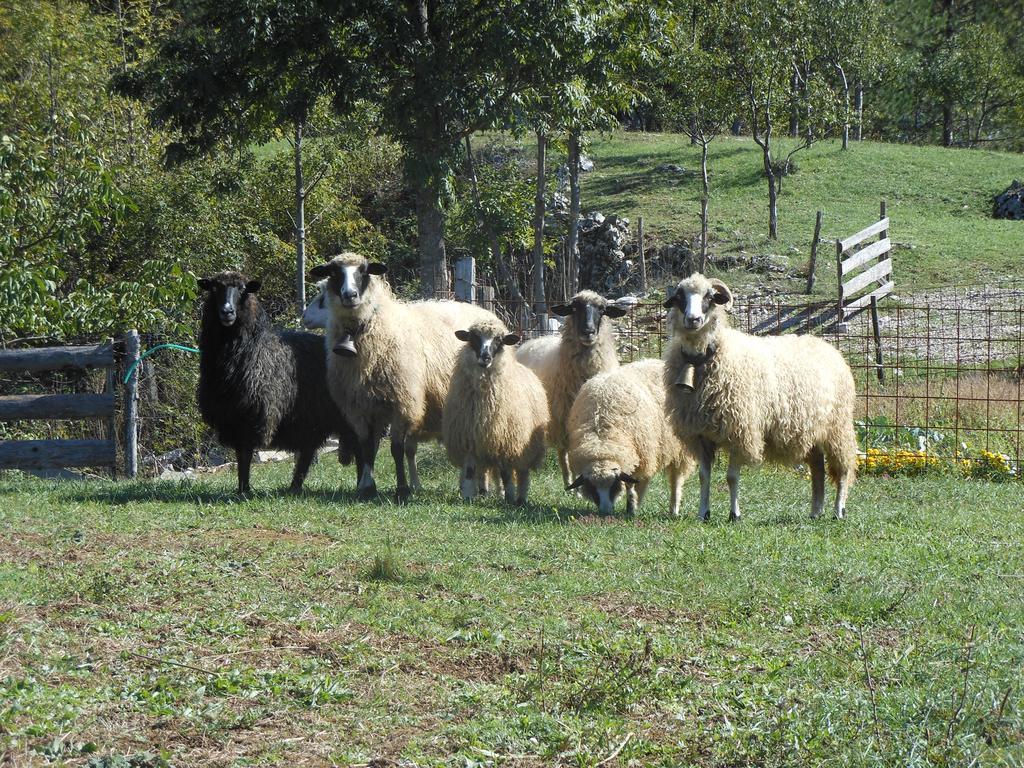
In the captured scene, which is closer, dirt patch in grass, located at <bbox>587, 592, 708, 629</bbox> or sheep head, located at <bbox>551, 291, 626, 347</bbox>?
dirt patch in grass, located at <bbox>587, 592, 708, 629</bbox>

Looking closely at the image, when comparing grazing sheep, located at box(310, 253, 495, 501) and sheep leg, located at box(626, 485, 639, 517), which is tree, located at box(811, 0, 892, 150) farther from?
sheep leg, located at box(626, 485, 639, 517)

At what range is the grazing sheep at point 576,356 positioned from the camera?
38.3ft

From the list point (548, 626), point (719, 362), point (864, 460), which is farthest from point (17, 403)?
point (864, 460)

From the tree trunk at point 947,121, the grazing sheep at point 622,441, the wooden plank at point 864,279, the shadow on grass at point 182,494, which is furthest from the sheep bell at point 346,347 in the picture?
the tree trunk at point 947,121

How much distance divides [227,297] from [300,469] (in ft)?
6.42

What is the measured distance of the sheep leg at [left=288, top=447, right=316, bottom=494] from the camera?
425 inches

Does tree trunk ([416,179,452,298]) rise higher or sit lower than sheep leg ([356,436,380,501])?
higher

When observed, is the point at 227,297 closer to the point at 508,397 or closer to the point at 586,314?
the point at 508,397

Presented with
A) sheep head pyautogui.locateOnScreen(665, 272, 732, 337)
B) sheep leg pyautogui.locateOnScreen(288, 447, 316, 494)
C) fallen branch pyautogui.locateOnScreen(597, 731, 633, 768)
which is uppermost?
sheep head pyautogui.locateOnScreen(665, 272, 732, 337)

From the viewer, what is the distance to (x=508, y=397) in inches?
418

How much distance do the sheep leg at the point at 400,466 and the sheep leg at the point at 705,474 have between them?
2.89m

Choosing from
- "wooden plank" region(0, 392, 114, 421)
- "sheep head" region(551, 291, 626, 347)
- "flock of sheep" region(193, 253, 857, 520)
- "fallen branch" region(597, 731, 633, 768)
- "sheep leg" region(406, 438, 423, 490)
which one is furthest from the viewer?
"wooden plank" region(0, 392, 114, 421)

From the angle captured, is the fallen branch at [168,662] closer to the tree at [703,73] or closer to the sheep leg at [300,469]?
the sheep leg at [300,469]

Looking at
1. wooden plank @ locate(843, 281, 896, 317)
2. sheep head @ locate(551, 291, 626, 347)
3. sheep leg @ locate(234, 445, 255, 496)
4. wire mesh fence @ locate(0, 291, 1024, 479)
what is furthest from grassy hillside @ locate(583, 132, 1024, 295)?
sheep leg @ locate(234, 445, 255, 496)
